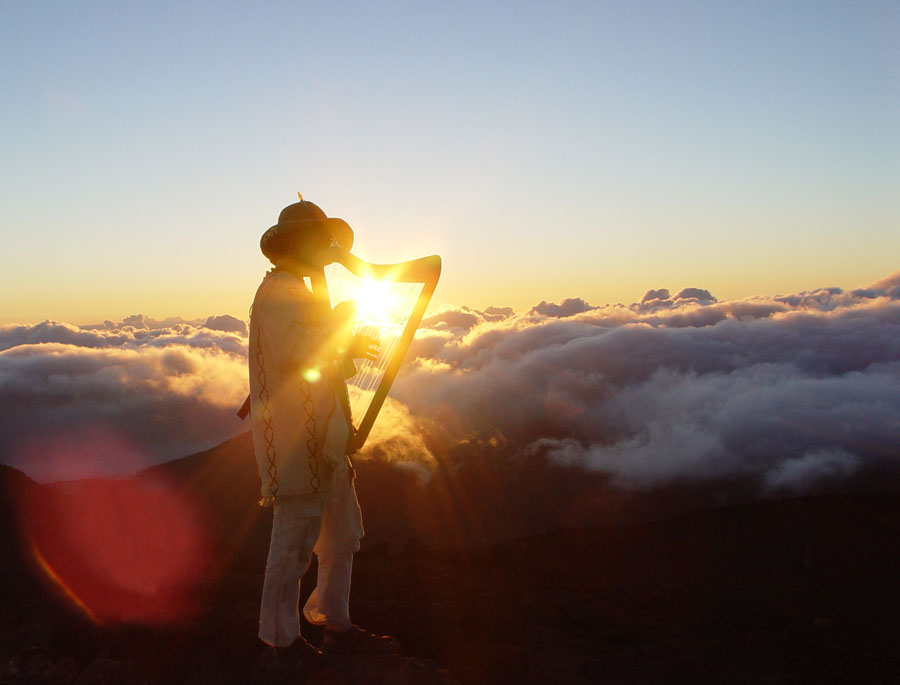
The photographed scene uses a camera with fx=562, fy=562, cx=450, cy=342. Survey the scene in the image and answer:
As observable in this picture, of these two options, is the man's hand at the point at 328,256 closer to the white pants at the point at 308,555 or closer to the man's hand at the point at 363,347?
the man's hand at the point at 363,347

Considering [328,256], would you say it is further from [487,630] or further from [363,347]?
[487,630]

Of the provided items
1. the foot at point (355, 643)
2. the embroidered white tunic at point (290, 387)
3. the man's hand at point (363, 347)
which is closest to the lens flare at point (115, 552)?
the foot at point (355, 643)

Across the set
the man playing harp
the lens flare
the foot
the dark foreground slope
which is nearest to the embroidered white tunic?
the man playing harp

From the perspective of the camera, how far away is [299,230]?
3660 mm

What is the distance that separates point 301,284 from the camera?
366 cm

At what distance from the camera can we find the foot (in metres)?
3.98

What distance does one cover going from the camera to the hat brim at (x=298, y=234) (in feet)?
12.0

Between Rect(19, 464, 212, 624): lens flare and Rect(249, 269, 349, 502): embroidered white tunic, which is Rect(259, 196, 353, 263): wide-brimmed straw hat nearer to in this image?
Rect(249, 269, 349, 502): embroidered white tunic

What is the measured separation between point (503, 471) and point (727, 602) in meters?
56.7

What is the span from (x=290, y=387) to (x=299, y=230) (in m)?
1.02

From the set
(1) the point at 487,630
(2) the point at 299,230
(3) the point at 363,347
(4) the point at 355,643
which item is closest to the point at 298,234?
(2) the point at 299,230

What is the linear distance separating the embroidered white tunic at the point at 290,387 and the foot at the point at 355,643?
114 centimetres

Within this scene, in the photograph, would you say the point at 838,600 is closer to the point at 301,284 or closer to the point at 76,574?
the point at 301,284

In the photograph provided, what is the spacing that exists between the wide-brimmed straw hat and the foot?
2742 millimetres
